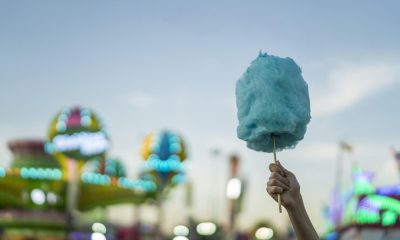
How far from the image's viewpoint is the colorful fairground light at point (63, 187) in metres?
36.8

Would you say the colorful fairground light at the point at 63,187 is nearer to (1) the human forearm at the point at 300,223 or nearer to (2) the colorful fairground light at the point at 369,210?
(2) the colorful fairground light at the point at 369,210

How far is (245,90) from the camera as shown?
3.75m

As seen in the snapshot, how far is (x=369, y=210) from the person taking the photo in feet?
88.7

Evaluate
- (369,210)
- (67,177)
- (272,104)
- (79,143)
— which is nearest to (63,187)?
(67,177)

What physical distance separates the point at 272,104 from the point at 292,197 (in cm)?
59

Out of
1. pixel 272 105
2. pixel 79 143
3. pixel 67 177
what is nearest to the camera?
pixel 272 105

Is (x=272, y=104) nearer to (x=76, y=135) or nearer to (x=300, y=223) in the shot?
(x=300, y=223)

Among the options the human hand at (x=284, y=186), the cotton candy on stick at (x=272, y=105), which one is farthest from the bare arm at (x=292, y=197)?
the cotton candy on stick at (x=272, y=105)

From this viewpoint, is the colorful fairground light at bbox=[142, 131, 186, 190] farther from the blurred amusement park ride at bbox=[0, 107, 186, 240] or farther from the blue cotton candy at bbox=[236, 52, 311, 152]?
the blue cotton candy at bbox=[236, 52, 311, 152]

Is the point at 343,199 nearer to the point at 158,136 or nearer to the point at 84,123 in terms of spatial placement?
the point at 158,136

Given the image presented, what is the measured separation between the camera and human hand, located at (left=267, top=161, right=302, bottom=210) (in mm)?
3262

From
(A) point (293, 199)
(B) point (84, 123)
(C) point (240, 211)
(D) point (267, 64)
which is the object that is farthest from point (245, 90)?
(C) point (240, 211)

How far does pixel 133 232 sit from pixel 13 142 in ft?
58.1

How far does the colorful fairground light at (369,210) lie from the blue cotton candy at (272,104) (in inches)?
895
